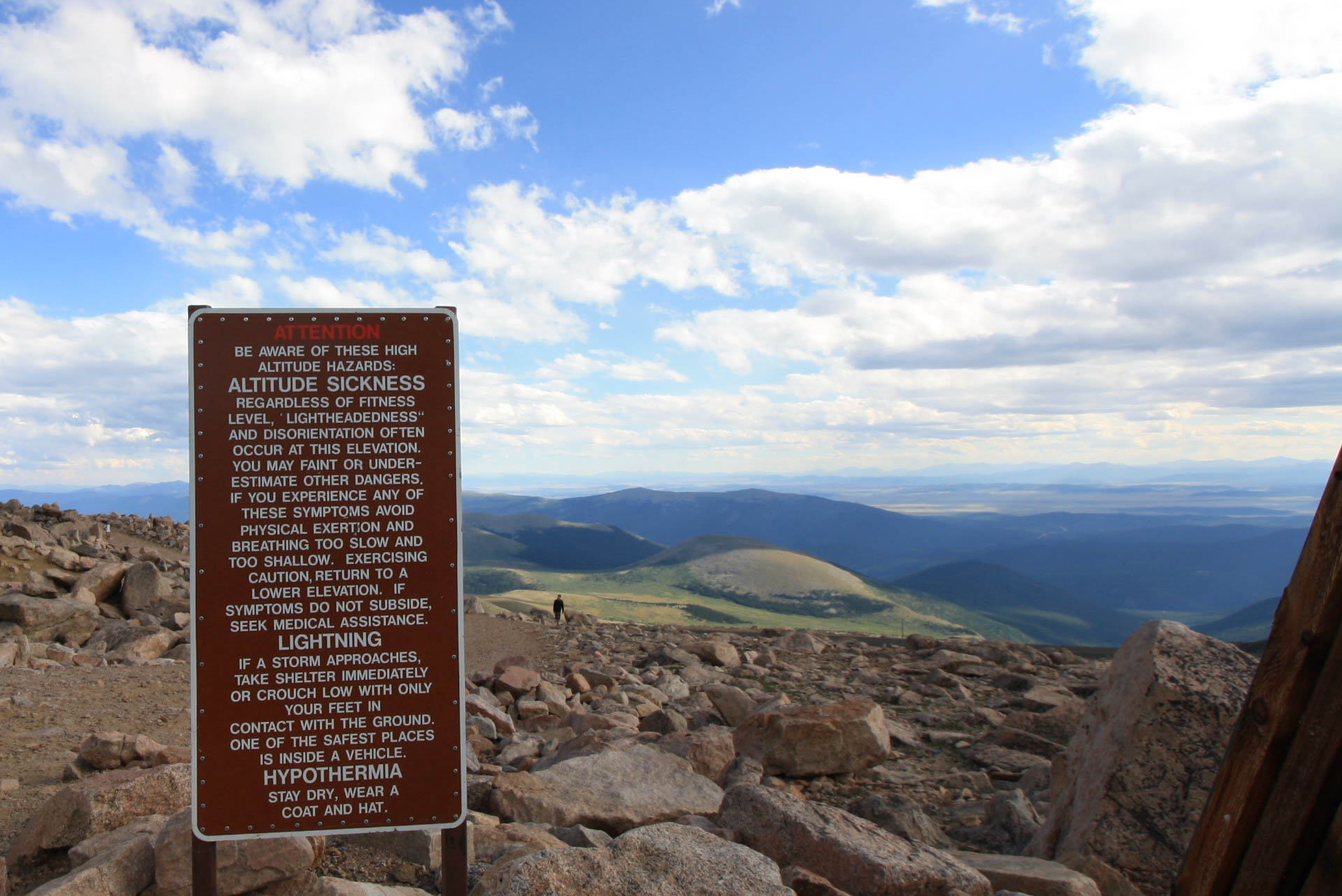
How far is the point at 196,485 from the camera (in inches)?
184

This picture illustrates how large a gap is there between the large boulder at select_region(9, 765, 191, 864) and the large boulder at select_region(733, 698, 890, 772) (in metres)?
5.64

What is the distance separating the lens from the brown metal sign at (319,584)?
15.3 feet

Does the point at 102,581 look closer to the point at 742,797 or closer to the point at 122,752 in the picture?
the point at 122,752

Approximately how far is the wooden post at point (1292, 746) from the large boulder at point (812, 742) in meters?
5.55

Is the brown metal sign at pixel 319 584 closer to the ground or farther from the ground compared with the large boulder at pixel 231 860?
farther from the ground

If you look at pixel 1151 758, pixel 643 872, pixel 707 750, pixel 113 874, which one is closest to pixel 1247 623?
pixel 1151 758

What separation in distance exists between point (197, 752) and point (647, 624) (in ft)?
74.7

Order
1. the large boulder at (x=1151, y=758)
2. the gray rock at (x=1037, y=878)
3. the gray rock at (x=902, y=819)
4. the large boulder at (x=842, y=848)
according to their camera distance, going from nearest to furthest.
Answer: the large boulder at (x=842, y=848)
the gray rock at (x=1037, y=878)
the large boulder at (x=1151, y=758)
the gray rock at (x=902, y=819)

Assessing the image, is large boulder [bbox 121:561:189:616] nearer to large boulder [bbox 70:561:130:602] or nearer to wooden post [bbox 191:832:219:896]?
large boulder [bbox 70:561:130:602]

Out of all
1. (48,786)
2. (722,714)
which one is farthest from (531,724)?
(48,786)

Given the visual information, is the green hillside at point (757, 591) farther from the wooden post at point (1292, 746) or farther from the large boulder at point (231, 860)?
the wooden post at point (1292, 746)

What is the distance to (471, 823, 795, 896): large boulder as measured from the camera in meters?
4.55

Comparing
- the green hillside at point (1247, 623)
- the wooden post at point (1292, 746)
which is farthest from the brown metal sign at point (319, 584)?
the green hillside at point (1247, 623)

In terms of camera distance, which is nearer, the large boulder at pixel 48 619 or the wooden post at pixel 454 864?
the wooden post at pixel 454 864
